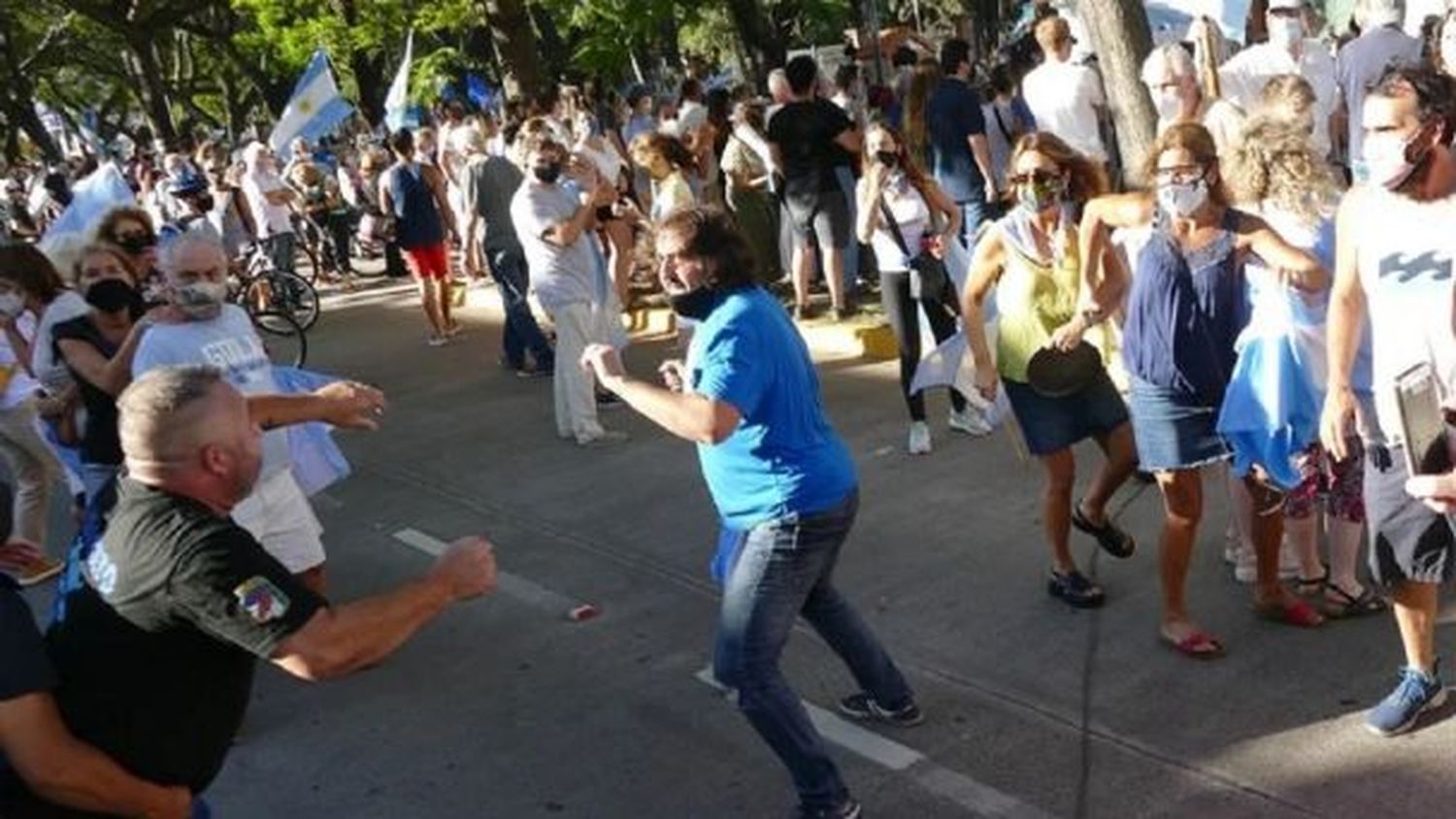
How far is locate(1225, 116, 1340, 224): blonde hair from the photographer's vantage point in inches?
181

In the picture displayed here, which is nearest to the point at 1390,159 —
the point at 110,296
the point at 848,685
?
the point at 848,685

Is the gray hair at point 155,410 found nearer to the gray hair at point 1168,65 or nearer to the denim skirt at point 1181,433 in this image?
the denim skirt at point 1181,433

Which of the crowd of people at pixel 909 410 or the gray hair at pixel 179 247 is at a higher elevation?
the gray hair at pixel 179 247

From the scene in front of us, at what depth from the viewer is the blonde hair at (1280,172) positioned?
460 cm

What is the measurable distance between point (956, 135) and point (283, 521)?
5878mm

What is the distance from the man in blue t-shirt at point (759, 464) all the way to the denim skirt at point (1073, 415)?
1.35 metres

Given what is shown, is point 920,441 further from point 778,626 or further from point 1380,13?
point 1380,13

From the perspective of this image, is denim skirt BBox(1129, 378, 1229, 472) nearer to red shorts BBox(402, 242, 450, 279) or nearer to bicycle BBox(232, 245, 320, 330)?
red shorts BBox(402, 242, 450, 279)

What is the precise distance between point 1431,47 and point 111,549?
7.39 metres

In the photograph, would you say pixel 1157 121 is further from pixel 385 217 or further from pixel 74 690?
pixel 385 217

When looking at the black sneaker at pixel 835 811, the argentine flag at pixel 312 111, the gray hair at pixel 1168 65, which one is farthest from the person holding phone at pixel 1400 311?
the argentine flag at pixel 312 111

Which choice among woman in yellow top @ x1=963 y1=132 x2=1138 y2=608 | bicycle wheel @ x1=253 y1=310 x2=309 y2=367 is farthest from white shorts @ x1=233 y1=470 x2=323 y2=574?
bicycle wheel @ x1=253 y1=310 x2=309 y2=367

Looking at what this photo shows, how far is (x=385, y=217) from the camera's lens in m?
16.6

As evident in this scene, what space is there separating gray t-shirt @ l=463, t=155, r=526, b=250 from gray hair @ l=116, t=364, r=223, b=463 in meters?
7.65
